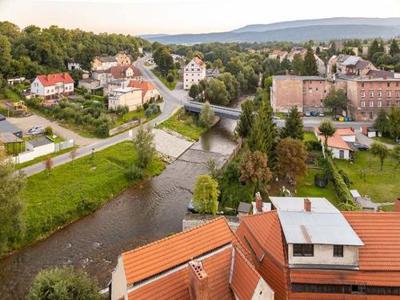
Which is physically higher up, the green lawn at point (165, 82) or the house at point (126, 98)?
the green lawn at point (165, 82)

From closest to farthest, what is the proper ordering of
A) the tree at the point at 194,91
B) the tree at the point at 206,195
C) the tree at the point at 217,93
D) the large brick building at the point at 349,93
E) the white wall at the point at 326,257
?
the white wall at the point at 326,257, the tree at the point at 206,195, the large brick building at the point at 349,93, the tree at the point at 217,93, the tree at the point at 194,91

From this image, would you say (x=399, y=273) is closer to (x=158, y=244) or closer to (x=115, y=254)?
(x=158, y=244)

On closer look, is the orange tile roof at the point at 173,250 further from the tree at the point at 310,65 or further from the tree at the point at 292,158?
the tree at the point at 310,65

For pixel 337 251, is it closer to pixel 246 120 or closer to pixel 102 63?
pixel 246 120

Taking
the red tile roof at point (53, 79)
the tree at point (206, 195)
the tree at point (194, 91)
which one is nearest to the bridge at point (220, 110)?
the tree at point (194, 91)

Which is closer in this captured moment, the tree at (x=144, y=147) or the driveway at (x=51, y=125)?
the tree at (x=144, y=147)

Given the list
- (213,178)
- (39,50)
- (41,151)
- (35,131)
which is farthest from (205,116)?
(39,50)

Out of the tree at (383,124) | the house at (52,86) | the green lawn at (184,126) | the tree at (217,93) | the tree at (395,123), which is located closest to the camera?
the tree at (395,123)

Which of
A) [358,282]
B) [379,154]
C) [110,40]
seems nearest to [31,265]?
[358,282]
